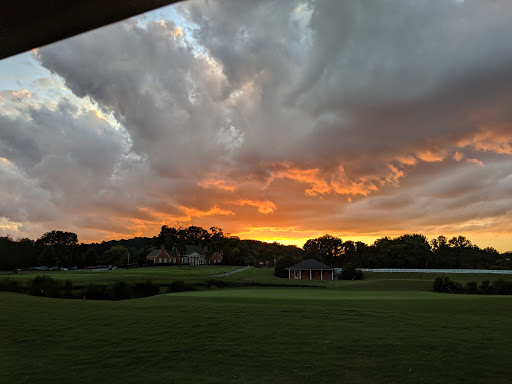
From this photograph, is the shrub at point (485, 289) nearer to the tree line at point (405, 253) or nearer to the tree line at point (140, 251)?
the tree line at point (405, 253)

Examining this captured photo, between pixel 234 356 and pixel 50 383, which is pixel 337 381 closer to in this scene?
pixel 234 356

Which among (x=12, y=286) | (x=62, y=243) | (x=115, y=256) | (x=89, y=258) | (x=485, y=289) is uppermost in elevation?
(x=62, y=243)

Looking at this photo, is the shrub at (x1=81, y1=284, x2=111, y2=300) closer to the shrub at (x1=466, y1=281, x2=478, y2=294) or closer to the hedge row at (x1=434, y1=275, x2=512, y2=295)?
the hedge row at (x1=434, y1=275, x2=512, y2=295)

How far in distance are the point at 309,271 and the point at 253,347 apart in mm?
65980

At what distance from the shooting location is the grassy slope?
859 cm

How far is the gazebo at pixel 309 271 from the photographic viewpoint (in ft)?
244

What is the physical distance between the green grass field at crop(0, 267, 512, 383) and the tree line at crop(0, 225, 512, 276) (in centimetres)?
6238

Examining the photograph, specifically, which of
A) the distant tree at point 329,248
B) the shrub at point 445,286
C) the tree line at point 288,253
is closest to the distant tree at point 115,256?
the tree line at point 288,253

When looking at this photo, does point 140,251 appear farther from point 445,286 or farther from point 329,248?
point 445,286

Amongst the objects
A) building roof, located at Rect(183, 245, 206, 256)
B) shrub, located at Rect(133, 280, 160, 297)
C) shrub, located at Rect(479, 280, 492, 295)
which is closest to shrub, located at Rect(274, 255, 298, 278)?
shrub, located at Rect(133, 280, 160, 297)

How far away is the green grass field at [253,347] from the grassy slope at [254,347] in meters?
0.03

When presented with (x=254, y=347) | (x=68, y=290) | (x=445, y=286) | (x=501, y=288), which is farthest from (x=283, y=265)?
(x=254, y=347)

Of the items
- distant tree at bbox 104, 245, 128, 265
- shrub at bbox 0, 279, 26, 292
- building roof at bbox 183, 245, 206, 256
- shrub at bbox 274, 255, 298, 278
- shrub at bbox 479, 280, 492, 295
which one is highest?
building roof at bbox 183, 245, 206, 256

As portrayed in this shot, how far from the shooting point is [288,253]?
100 meters
